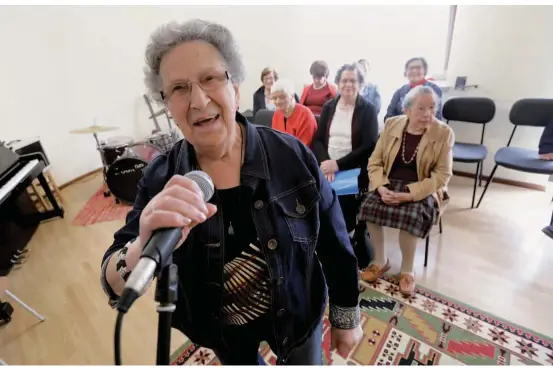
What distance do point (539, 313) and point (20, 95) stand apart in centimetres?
530

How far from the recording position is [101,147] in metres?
3.36

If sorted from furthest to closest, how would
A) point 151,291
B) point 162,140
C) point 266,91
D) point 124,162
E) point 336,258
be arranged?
point 162,140 → point 266,91 → point 124,162 → point 151,291 → point 336,258

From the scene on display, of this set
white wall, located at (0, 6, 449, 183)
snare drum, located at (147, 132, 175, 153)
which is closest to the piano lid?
white wall, located at (0, 6, 449, 183)

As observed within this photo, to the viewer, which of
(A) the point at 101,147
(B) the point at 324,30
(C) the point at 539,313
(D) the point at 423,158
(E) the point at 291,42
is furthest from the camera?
(E) the point at 291,42

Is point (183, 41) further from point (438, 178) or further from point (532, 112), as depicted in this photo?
point (532, 112)

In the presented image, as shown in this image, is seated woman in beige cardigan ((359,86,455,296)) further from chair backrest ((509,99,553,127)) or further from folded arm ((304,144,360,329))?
chair backrest ((509,99,553,127))

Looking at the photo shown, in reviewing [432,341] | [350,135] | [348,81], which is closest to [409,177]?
[350,135]

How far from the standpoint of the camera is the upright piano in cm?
221

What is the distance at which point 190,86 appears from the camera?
2.10 feet

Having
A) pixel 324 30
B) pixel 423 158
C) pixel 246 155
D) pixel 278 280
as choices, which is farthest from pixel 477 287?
pixel 324 30

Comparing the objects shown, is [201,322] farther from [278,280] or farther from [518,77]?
[518,77]

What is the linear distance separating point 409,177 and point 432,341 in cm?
99

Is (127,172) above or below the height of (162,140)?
below

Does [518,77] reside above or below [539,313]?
above
